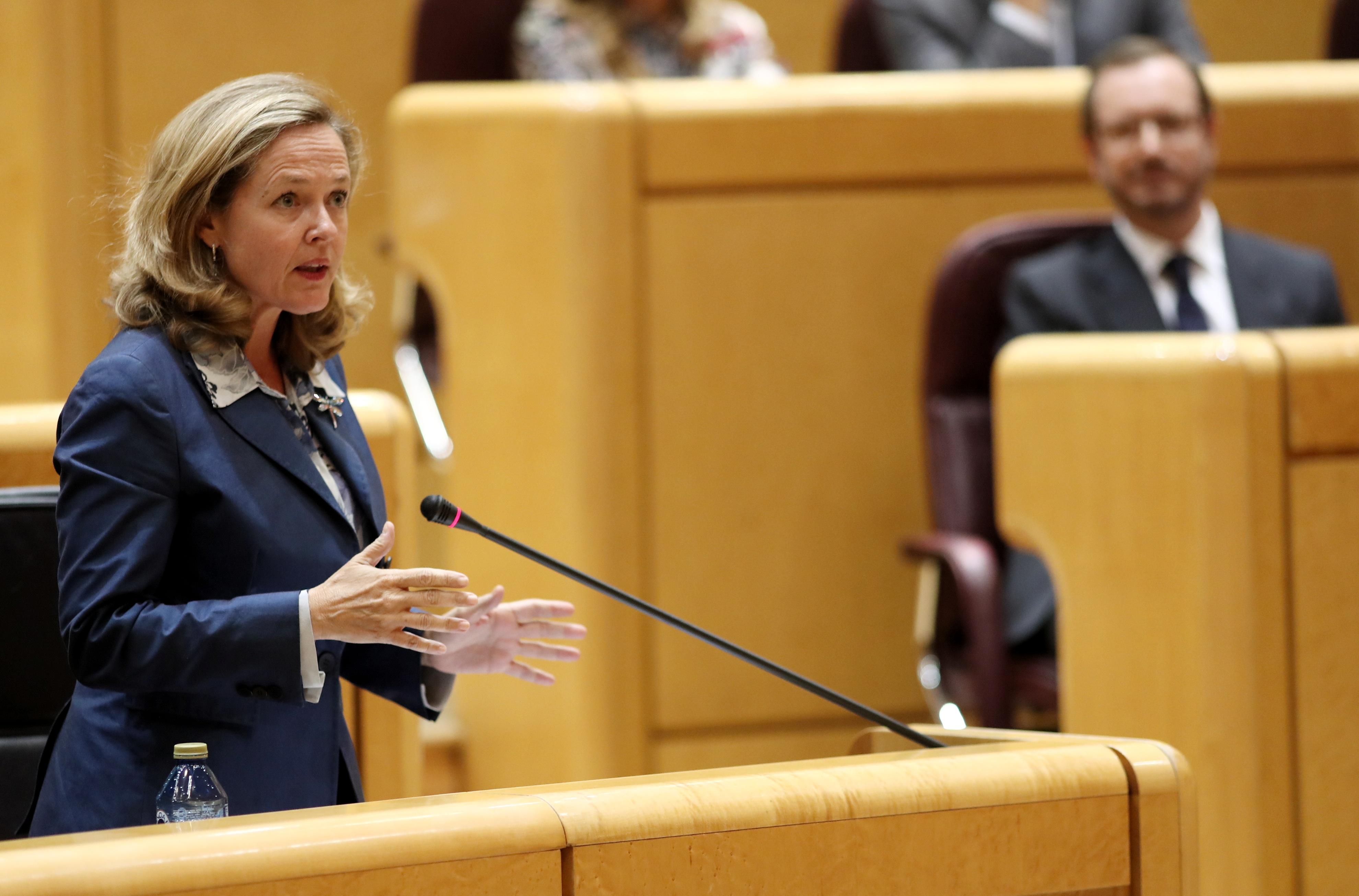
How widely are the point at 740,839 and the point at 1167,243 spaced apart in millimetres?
970

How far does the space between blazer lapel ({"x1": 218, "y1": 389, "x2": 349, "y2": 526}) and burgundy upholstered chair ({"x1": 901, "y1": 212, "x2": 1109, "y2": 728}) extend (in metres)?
0.68

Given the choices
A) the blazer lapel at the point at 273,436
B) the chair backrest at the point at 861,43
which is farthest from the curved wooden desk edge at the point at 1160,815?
the chair backrest at the point at 861,43

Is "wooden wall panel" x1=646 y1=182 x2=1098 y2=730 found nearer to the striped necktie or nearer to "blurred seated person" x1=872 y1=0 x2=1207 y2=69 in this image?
the striped necktie

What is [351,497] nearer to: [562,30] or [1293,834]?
[1293,834]

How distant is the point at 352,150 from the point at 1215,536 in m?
0.62

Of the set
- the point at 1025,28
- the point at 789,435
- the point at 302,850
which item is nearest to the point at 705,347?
the point at 789,435

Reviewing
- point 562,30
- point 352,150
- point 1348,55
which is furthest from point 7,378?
point 1348,55

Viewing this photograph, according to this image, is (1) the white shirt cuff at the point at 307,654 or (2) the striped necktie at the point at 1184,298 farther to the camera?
(2) the striped necktie at the point at 1184,298

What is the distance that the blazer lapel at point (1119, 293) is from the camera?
1.46 metres

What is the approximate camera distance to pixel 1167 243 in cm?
150

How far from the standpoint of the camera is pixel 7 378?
4.70 feet

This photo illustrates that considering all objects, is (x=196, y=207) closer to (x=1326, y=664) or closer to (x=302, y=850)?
(x=302, y=850)

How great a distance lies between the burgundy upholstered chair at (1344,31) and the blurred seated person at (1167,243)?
1.62ft

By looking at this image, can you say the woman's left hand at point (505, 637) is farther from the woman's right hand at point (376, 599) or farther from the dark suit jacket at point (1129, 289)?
the dark suit jacket at point (1129, 289)
